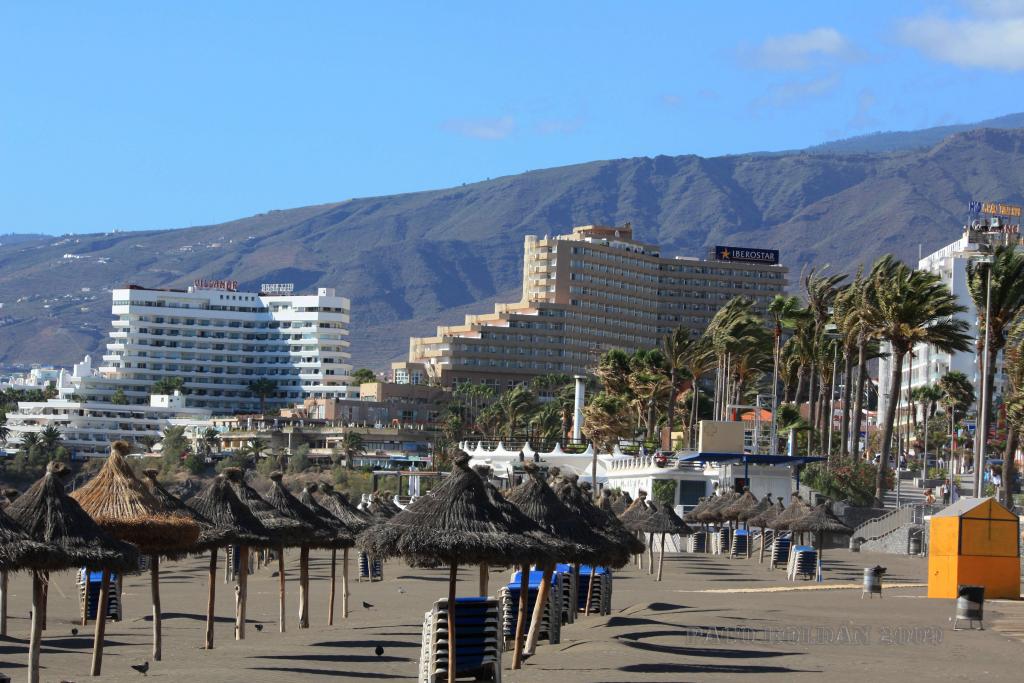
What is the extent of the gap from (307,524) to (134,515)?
23.5ft

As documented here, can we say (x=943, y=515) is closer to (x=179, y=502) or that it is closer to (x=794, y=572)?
(x=794, y=572)

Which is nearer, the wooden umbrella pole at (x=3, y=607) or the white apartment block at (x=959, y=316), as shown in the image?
the wooden umbrella pole at (x=3, y=607)

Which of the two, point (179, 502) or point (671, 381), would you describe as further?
point (671, 381)

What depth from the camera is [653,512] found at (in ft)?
155

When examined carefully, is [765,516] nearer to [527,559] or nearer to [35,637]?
[527,559]

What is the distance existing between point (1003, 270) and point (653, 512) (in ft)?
58.1

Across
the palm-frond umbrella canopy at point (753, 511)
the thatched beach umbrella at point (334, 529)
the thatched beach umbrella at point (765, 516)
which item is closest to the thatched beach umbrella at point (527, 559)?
the thatched beach umbrella at point (334, 529)

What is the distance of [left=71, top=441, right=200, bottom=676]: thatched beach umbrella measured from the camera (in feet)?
78.2

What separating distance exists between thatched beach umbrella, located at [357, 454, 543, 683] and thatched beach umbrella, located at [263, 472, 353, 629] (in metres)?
10.2

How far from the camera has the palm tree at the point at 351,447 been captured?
162 meters

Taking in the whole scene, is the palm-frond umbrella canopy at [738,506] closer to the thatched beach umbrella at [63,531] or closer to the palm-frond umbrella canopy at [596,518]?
the palm-frond umbrella canopy at [596,518]

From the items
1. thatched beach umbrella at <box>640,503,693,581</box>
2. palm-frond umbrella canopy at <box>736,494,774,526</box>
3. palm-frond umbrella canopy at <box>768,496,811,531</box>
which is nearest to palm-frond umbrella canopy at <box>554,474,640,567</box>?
thatched beach umbrella at <box>640,503,693,581</box>

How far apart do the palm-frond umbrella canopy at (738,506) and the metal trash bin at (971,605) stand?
2927 centimetres

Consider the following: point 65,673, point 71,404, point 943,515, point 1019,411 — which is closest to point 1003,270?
point 1019,411
